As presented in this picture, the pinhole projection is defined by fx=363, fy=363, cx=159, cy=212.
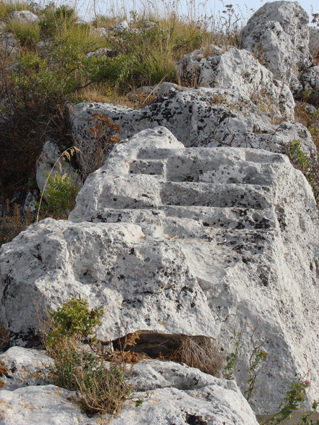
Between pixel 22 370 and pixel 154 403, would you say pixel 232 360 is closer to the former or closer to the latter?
pixel 154 403

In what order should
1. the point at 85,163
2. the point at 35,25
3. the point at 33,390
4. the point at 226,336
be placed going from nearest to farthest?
the point at 33,390
the point at 226,336
the point at 85,163
the point at 35,25

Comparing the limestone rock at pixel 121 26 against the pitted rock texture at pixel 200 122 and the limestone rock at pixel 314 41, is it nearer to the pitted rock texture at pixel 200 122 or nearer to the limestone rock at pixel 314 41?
the pitted rock texture at pixel 200 122

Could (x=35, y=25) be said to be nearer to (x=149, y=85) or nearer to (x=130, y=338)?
(x=149, y=85)

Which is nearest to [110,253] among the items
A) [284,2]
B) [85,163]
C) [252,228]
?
[252,228]

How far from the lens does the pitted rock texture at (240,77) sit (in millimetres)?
7043

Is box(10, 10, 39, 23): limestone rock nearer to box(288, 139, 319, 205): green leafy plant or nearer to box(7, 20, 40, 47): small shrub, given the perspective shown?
box(7, 20, 40, 47): small shrub

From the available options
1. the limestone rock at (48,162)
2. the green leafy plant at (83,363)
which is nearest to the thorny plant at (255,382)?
the green leafy plant at (83,363)

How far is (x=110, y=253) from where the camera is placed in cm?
250

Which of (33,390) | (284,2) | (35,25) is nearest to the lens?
(33,390)

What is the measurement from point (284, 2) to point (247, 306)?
32.5 ft

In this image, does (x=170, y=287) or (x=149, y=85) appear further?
(x=149, y=85)

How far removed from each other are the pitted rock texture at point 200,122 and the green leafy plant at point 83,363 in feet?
11.7

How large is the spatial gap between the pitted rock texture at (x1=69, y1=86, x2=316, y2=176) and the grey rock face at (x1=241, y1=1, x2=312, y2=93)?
3398 millimetres

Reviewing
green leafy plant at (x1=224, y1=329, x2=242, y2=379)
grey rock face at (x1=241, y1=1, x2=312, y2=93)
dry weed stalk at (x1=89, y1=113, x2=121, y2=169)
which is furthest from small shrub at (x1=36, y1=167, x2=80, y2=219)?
grey rock face at (x1=241, y1=1, x2=312, y2=93)
